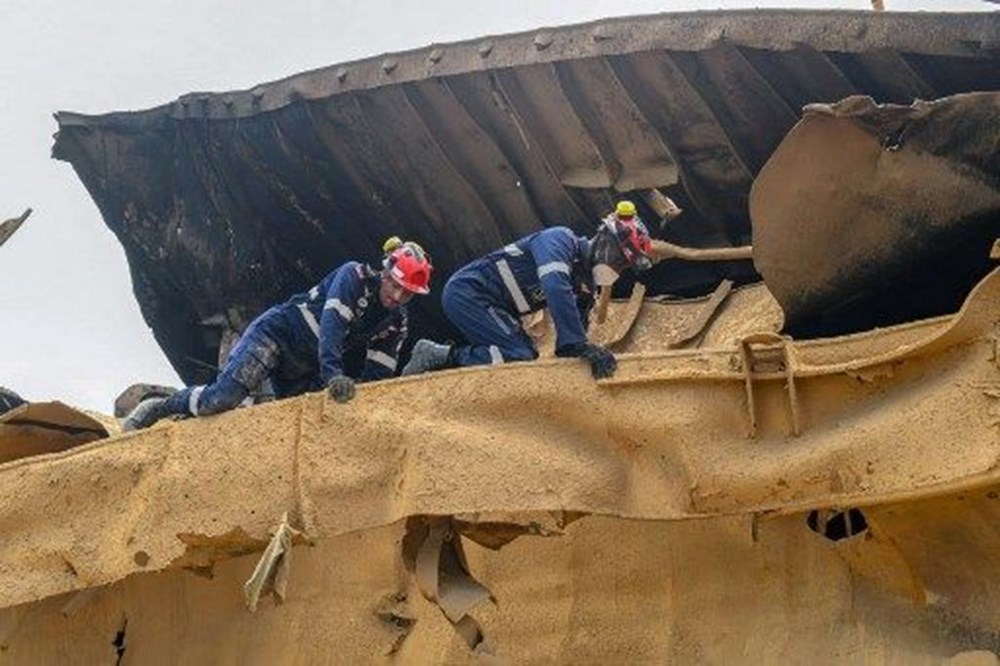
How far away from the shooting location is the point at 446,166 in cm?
756

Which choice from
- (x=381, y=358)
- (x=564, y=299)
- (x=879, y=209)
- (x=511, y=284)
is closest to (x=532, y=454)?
(x=564, y=299)

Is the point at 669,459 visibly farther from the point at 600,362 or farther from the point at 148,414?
the point at 148,414

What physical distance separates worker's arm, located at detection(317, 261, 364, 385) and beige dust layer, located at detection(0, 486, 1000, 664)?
79cm

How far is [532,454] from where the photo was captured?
482 cm

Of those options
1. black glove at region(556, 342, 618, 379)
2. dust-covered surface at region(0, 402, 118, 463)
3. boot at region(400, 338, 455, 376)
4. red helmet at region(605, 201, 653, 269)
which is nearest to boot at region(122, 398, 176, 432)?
dust-covered surface at region(0, 402, 118, 463)

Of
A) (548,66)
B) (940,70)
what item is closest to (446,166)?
(548,66)

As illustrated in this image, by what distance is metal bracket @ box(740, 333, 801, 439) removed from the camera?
4.68 meters

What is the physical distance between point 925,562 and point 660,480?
0.85 metres

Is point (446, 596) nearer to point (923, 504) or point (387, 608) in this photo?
point (387, 608)

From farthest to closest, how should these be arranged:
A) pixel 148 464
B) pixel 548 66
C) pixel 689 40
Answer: pixel 548 66, pixel 689 40, pixel 148 464

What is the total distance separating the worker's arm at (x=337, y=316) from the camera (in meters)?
6.21

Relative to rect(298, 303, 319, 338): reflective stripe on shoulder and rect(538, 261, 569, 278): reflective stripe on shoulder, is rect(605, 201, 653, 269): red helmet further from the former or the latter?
rect(298, 303, 319, 338): reflective stripe on shoulder

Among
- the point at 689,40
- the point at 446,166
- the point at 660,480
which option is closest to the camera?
the point at 660,480

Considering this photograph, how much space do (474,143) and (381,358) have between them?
47.9 inches
